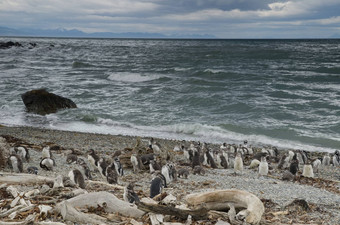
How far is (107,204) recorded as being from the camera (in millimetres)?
5848

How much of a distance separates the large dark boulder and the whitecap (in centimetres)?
1664

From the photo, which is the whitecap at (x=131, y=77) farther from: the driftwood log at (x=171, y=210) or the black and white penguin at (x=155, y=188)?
the driftwood log at (x=171, y=210)

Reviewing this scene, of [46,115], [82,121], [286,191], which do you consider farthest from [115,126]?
[286,191]

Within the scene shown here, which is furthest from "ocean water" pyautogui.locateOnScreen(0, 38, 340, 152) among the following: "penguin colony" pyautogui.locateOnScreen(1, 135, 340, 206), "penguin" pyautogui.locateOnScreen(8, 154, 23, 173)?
"penguin" pyautogui.locateOnScreen(8, 154, 23, 173)

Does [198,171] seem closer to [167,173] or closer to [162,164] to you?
[162,164]

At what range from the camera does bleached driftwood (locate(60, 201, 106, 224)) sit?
5.32 meters

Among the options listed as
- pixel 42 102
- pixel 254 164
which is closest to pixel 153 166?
pixel 254 164

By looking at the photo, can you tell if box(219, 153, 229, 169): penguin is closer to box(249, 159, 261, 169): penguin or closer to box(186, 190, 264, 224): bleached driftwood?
box(249, 159, 261, 169): penguin

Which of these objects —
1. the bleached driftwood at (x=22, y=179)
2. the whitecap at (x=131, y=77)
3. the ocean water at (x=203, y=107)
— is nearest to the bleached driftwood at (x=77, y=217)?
the bleached driftwood at (x=22, y=179)

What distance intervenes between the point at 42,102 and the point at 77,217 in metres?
24.0

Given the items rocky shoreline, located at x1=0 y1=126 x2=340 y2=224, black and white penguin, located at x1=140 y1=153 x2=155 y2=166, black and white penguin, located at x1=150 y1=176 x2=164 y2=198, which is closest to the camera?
rocky shoreline, located at x1=0 y1=126 x2=340 y2=224

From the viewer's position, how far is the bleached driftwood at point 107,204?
5.61 m

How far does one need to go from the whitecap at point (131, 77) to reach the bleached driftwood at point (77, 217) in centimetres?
3898

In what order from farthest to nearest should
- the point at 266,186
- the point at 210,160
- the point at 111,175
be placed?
the point at 210,160 < the point at 266,186 < the point at 111,175
